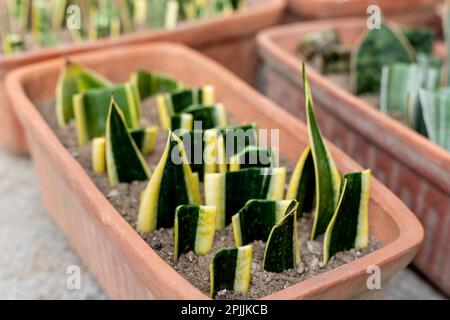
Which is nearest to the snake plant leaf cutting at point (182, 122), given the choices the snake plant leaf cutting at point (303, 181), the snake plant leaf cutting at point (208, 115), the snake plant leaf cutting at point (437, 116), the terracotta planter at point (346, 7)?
the snake plant leaf cutting at point (208, 115)

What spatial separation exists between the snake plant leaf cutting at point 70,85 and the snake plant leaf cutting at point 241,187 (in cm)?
28

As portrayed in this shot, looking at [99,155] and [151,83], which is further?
[151,83]

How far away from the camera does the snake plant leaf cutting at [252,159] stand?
0.67 meters

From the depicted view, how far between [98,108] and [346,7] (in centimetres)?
60

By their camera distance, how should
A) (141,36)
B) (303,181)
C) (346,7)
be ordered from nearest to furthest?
1. (303,181)
2. (141,36)
3. (346,7)

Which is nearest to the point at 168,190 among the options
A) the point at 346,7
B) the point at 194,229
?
the point at 194,229

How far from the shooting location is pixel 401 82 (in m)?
0.90

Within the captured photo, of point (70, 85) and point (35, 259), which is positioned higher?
point (70, 85)

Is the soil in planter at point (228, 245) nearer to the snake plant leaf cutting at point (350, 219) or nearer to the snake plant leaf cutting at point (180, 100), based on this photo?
the snake plant leaf cutting at point (350, 219)

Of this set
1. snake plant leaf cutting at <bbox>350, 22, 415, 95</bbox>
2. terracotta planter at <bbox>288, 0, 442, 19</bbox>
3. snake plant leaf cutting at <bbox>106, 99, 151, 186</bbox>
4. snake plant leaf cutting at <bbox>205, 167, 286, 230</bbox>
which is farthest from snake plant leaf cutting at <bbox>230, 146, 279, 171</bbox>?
terracotta planter at <bbox>288, 0, 442, 19</bbox>

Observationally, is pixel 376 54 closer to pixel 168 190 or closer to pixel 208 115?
pixel 208 115
